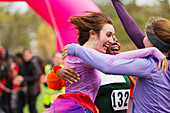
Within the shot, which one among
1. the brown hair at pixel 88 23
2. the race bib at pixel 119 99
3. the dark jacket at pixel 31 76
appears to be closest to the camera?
the brown hair at pixel 88 23

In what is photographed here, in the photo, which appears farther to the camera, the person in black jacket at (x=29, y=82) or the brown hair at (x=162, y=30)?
the person in black jacket at (x=29, y=82)

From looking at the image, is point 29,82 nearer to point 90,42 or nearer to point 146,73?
point 90,42

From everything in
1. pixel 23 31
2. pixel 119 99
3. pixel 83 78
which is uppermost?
pixel 83 78

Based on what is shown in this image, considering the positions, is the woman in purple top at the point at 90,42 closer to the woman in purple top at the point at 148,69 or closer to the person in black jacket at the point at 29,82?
the woman in purple top at the point at 148,69

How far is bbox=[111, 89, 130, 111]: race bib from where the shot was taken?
2.79 m

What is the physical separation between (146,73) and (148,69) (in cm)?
3

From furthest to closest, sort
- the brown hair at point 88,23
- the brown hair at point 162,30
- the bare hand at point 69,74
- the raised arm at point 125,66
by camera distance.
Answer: the brown hair at point 88,23, the bare hand at point 69,74, the brown hair at point 162,30, the raised arm at point 125,66

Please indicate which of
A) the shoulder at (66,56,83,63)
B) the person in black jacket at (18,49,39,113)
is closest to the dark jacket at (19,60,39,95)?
the person in black jacket at (18,49,39,113)

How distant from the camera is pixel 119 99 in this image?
9.21 feet

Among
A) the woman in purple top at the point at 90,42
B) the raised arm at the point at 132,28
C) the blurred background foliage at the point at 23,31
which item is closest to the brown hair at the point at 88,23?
the woman in purple top at the point at 90,42

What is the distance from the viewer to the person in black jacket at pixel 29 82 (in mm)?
6887

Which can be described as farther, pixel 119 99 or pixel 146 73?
pixel 119 99

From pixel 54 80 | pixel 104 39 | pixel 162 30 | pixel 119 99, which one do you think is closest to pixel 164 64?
pixel 162 30

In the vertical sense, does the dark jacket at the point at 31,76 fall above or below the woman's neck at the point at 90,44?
below
